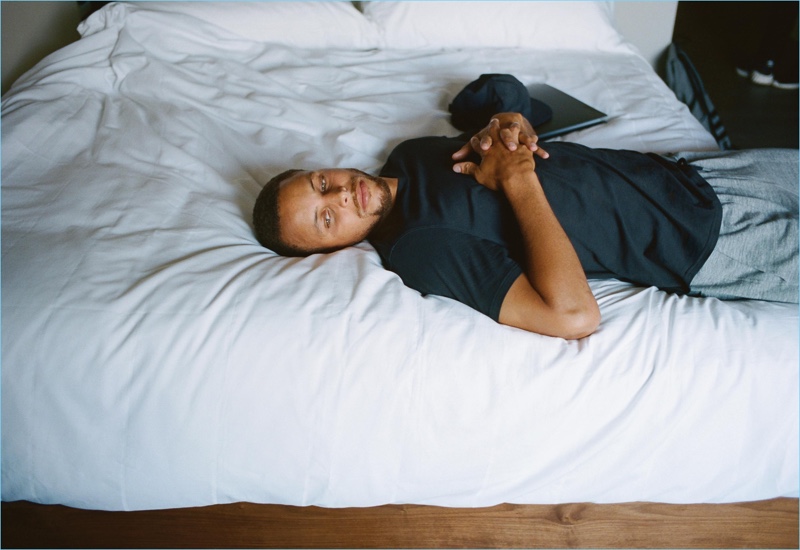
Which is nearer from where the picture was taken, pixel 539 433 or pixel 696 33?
pixel 539 433

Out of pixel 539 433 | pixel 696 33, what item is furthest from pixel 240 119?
pixel 696 33

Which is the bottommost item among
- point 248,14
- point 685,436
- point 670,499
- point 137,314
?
point 670,499

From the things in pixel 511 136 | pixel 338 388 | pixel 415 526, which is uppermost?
pixel 511 136

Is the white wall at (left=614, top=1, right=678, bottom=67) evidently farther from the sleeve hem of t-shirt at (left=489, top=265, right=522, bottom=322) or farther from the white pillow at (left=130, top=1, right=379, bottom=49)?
the sleeve hem of t-shirt at (left=489, top=265, right=522, bottom=322)

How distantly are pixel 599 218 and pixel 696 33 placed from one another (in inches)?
133

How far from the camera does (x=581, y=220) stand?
1.15 m

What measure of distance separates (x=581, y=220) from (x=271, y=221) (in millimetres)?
593

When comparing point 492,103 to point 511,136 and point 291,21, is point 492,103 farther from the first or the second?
point 291,21

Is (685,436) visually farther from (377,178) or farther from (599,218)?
(377,178)

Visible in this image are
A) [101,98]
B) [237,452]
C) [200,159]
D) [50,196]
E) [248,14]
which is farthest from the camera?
[248,14]

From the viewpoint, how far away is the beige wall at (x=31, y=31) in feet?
6.23

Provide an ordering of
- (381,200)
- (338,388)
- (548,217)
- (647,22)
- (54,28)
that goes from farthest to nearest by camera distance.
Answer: (647,22), (54,28), (381,200), (548,217), (338,388)

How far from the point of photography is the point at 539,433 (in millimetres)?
956

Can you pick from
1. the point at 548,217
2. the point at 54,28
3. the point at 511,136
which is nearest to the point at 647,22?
the point at 511,136
